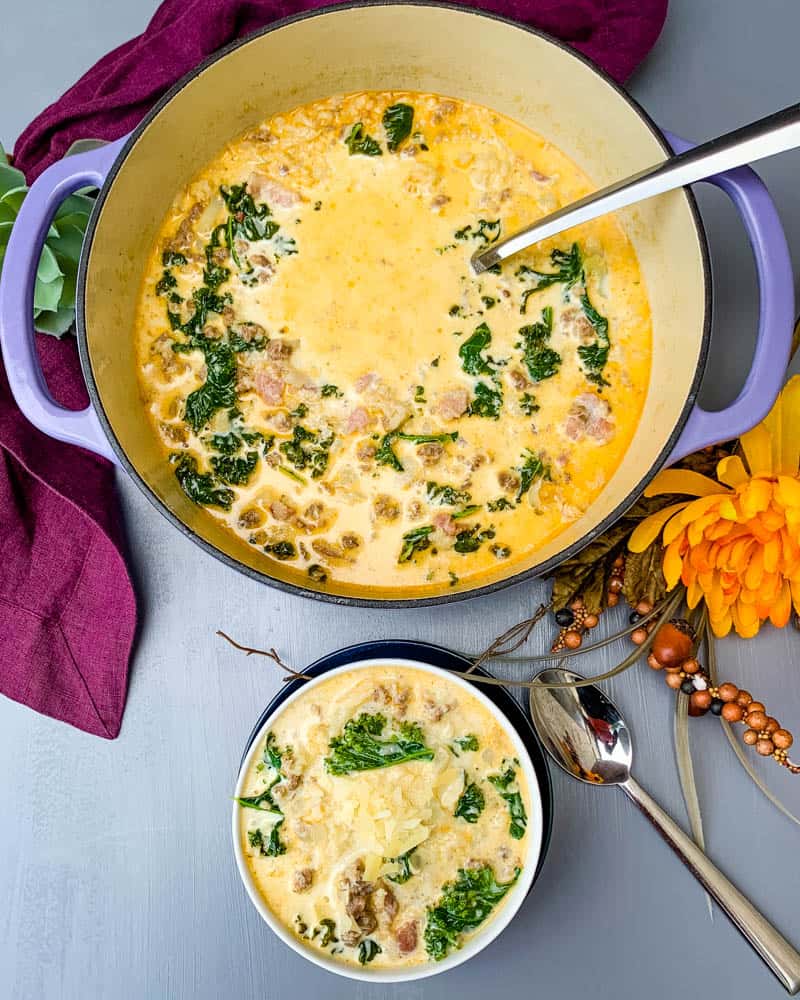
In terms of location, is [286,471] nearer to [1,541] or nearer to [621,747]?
[1,541]

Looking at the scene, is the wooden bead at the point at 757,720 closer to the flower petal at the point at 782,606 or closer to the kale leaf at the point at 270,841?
the flower petal at the point at 782,606

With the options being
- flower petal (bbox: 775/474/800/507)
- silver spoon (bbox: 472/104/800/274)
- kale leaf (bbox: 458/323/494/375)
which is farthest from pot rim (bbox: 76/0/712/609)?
kale leaf (bbox: 458/323/494/375)

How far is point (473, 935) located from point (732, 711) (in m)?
0.59

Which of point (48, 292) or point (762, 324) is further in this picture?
point (48, 292)

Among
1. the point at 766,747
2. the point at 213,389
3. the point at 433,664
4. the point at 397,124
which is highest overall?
the point at 397,124

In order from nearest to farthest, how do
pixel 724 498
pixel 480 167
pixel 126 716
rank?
pixel 724 498
pixel 480 167
pixel 126 716

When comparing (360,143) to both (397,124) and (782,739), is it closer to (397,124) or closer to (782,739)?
(397,124)

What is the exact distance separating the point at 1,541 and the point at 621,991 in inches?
55.5

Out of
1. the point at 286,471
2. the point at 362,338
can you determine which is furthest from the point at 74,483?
the point at 362,338

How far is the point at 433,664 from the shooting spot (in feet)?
5.33

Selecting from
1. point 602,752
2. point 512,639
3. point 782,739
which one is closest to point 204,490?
point 512,639

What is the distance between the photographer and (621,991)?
1.71 metres

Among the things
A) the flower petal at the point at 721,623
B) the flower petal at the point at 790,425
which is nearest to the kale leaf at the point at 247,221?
the flower petal at the point at 790,425

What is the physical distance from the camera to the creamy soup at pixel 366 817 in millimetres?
1561
